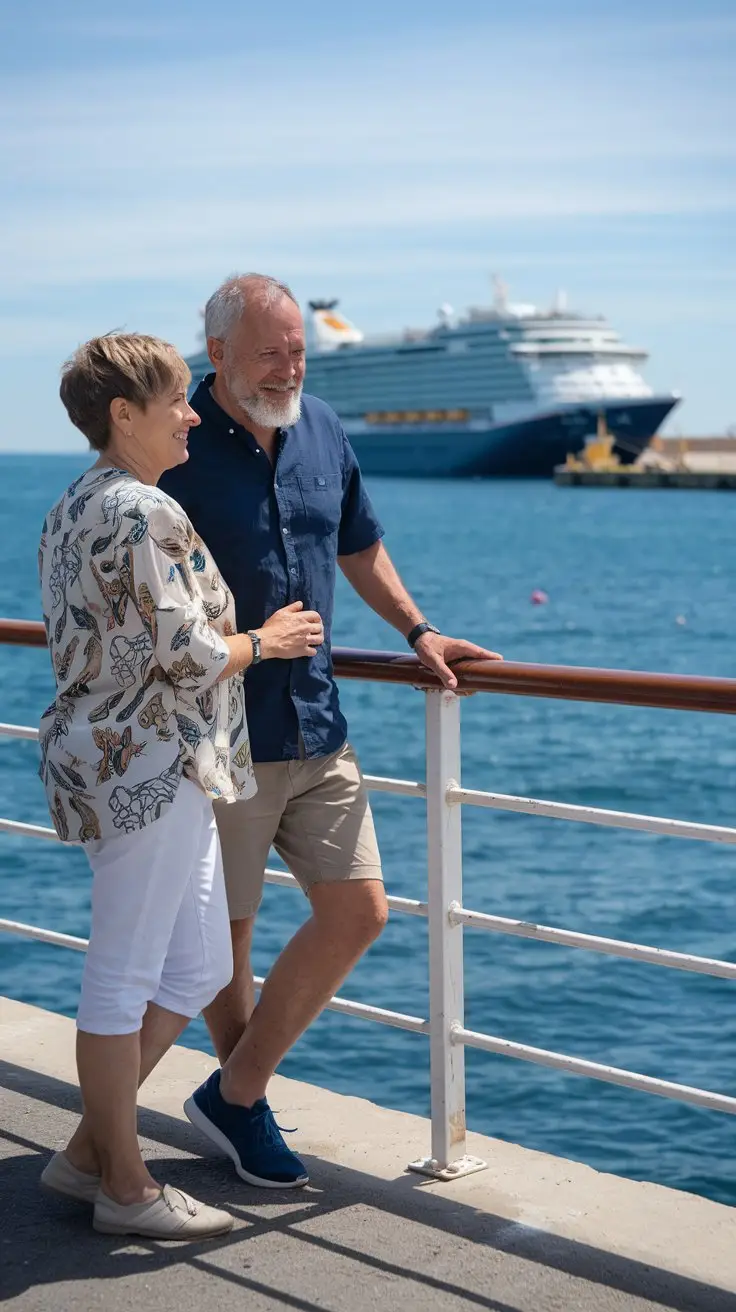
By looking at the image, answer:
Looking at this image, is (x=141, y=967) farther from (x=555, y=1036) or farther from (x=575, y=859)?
(x=575, y=859)

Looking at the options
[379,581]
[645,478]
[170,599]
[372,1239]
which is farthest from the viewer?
[645,478]

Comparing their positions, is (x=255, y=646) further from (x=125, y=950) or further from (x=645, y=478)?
(x=645, y=478)

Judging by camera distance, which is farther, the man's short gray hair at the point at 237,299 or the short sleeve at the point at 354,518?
the short sleeve at the point at 354,518

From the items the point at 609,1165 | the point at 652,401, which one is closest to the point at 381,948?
the point at 609,1165

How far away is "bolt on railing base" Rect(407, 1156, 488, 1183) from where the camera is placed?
277 centimetres

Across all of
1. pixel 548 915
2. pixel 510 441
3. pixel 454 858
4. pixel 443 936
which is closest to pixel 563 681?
pixel 454 858

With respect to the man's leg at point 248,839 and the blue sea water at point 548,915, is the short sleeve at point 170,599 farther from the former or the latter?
the blue sea water at point 548,915

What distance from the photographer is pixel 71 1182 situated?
8.33 ft

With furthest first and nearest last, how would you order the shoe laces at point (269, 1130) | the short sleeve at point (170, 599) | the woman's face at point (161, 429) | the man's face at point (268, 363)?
the shoe laces at point (269, 1130), the man's face at point (268, 363), the woman's face at point (161, 429), the short sleeve at point (170, 599)

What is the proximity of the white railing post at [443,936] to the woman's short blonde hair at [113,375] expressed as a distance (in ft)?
2.38

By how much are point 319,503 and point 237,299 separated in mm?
356

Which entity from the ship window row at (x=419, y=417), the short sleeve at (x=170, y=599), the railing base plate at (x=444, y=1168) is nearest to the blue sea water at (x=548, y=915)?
the railing base plate at (x=444, y=1168)

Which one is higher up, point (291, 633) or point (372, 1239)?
point (291, 633)

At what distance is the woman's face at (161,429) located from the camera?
2.37 metres
